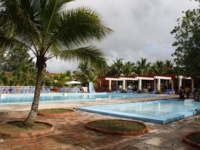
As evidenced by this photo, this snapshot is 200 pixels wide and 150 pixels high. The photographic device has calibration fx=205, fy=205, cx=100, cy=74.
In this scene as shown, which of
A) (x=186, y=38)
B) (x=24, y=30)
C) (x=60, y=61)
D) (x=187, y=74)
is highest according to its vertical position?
(x=24, y=30)

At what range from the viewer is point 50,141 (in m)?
4.91

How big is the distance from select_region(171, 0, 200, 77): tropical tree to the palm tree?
6.37 feet

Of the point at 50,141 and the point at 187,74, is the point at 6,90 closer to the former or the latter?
the point at 50,141

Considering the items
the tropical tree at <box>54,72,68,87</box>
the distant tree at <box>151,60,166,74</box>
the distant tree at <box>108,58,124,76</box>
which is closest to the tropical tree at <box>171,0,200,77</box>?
the tropical tree at <box>54,72,68,87</box>

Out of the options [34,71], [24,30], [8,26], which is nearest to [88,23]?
[24,30]

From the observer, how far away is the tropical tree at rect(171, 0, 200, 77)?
16.2 ft

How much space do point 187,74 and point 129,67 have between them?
3210 centimetres

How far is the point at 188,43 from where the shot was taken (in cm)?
504

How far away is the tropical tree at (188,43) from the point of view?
4949 mm

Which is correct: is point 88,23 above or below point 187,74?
above

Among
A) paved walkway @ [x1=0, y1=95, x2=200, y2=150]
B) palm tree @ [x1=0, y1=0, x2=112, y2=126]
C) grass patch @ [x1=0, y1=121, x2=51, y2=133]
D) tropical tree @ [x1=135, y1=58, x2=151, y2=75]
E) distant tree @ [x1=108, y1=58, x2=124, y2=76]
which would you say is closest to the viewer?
paved walkway @ [x1=0, y1=95, x2=200, y2=150]

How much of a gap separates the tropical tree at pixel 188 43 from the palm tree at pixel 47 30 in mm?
1943

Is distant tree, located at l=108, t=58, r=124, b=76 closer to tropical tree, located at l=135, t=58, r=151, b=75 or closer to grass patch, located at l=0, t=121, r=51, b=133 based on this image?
tropical tree, located at l=135, t=58, r=151, b=75

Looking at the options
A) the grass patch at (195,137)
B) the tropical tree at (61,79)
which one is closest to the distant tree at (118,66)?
the tropical tree at (61,79)
